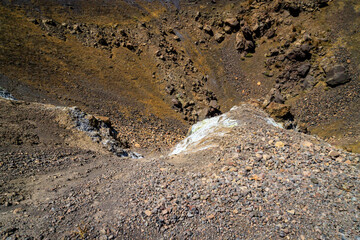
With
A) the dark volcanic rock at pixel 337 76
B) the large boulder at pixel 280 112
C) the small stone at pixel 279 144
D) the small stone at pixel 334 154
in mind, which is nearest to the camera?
the small stone at pixel 334 154

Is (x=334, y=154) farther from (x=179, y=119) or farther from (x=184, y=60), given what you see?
(x=184, y=60)

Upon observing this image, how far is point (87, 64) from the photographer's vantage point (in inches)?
893

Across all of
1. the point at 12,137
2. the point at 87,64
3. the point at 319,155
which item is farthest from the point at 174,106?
the point at 319,155

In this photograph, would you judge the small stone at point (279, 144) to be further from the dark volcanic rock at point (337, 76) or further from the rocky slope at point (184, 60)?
the dark volcanic rock at point (337, 76)

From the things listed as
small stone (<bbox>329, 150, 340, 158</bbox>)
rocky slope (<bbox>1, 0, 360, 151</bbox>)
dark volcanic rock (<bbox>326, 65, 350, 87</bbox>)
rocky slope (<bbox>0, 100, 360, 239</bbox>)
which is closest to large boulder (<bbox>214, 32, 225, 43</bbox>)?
rocky slope (<bbox>1, 0, 360, 151</bbox>)

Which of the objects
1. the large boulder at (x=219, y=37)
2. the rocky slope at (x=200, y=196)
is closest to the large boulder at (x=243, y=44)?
the large boulder at (x=219, y=37)

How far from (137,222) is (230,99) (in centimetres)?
2555

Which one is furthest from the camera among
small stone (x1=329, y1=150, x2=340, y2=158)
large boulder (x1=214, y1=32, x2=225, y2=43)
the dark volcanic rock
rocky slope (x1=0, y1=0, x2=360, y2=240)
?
large boulder (x1=214, y1=32, x2=225, y2=43)

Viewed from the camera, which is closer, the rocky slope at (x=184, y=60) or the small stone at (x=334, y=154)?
the small stone at (x=334, y=154)

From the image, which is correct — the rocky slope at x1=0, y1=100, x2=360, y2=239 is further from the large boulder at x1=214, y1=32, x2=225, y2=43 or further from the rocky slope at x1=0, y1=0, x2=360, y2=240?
the large boulder at x1=214, y1=32, x2=225, y2=43

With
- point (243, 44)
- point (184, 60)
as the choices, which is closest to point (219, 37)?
point (243, 44)

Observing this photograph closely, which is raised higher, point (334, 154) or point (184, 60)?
point (184, 60)

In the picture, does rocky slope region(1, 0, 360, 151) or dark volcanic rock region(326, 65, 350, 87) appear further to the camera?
dark volcanic rock region(326, 65, 350, 87)

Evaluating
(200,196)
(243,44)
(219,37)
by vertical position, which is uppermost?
(219,37)
